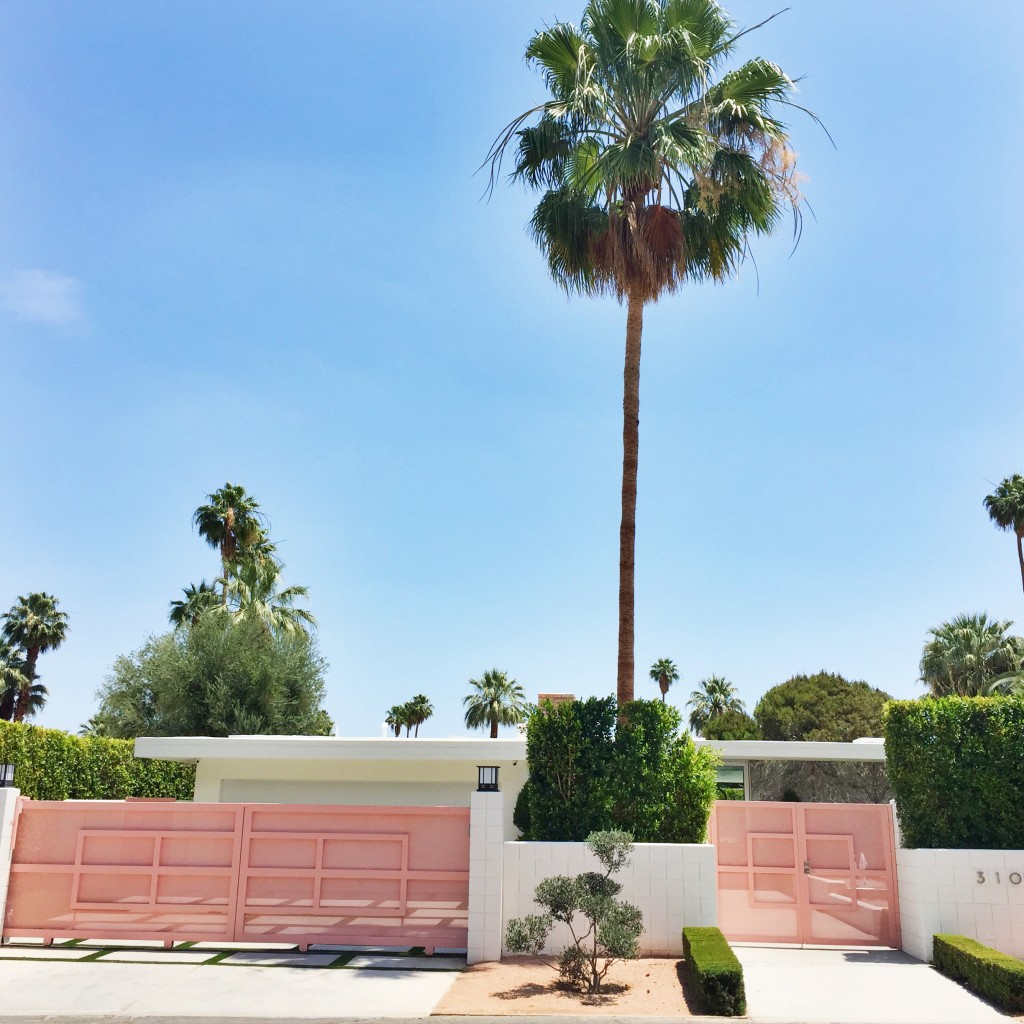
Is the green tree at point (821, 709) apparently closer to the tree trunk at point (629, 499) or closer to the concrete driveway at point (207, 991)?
the tree trunk at point (629, 499)

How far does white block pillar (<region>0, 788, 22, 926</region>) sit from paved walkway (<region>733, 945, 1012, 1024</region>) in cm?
928

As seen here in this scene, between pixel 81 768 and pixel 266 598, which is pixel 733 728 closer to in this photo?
pixel 266 598

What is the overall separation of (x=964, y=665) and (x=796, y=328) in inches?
953

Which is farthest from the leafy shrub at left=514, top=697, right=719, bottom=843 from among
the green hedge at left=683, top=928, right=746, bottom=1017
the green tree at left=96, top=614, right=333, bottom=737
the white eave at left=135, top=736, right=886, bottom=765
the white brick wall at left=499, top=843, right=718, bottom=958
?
the green tree at left=96, top=614, right=333, bottom=737

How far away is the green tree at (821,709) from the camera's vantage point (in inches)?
1795

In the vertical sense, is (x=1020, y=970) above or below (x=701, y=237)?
below

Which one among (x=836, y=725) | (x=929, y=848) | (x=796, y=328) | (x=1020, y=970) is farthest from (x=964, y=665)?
(x=1020, y=970)

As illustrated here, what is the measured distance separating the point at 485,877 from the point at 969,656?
31.7 metres

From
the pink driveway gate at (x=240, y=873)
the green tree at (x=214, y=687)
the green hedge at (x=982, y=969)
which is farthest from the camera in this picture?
the green tree at (x=214, y=687)

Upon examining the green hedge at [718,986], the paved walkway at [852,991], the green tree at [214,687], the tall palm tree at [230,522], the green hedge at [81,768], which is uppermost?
the tall palm tree at [230,522]

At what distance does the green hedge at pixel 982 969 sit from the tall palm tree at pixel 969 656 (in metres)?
27.7

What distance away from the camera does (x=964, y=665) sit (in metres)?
37.3

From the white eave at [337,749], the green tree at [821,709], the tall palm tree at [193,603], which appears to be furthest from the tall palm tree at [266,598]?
the green tree at [821,709]

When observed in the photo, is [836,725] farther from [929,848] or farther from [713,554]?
[929,848]
